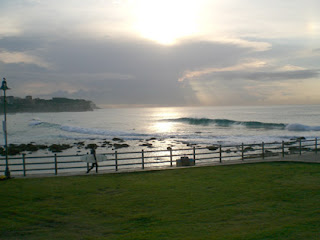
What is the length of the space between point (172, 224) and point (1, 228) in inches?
166

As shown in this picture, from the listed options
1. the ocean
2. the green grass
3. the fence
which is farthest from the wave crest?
the green grass

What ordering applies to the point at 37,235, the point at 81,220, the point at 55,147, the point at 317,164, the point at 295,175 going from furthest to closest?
1. the point at 55,147
2. the point at 317,164
3. the point at 295,175
4. the point at 81,220
5. the point at 37,235

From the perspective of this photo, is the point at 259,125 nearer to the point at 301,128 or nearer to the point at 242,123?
the point at 242,123

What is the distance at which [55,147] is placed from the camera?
116 feet

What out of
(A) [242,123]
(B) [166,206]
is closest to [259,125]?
(A) [242,123]

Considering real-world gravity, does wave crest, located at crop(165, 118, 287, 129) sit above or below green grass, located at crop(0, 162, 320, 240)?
below

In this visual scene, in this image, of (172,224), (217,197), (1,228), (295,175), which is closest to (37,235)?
(1,228)

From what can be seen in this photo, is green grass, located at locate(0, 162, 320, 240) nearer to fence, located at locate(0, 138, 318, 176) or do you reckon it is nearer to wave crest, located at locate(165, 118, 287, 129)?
fence, located at locate(0, 138, 318, 176)

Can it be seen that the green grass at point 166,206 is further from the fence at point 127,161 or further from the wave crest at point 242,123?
the wave crest at point 242,123

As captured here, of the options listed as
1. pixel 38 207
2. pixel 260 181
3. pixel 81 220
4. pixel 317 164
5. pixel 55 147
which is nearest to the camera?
pixel 81 220

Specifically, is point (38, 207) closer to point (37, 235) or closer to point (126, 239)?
point (37, 235)

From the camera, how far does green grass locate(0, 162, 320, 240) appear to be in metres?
6.79

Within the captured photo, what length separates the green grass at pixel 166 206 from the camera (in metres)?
6.79

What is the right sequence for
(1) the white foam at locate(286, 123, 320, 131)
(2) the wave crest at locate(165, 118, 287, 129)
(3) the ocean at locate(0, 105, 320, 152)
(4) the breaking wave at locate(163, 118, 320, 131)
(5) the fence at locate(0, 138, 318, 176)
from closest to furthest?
(5) the fence at locate(0, 138, 318, 176)
(3) the ocean at locate(0, 105, 320, 152)
(1) the white foam at locate(286, 123, 320, 131)
(4) the breaking wave at locate(163, 118, 320, 131)
(2) the wave crest at locate(165, 118, 287, 129)
